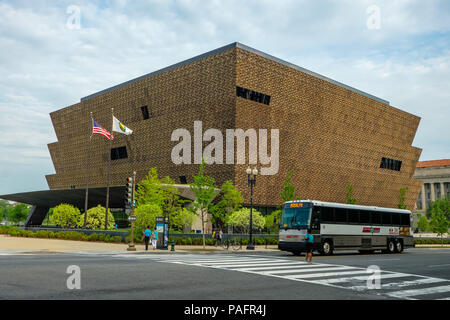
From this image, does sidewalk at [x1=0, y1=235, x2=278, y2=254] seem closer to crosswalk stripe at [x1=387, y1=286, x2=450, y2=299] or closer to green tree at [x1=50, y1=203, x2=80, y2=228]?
crosswalk stripe at [x1=387, y1=286, x2=450, y2=299]

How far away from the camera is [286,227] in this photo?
28.0 m

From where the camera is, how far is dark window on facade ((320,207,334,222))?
2799cm

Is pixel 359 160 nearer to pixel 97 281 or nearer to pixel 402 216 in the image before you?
pixel 402 216

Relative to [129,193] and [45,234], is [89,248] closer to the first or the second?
[129,193]

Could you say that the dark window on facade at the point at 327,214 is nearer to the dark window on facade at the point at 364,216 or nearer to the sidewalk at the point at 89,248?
the dark window on facade at the point at 364,216

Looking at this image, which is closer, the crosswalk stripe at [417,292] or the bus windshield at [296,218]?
the crosswalk stripe at [417,292]

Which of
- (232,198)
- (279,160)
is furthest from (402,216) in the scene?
(279,160)

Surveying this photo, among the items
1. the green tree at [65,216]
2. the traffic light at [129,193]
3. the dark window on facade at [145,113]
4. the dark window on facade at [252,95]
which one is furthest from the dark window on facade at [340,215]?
the dark window on facade at [145,113]

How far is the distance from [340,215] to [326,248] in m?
2.69

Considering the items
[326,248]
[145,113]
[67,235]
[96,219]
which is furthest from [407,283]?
[145,113]

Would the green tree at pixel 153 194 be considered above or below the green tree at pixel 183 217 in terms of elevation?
above

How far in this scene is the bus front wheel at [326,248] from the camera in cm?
2779
